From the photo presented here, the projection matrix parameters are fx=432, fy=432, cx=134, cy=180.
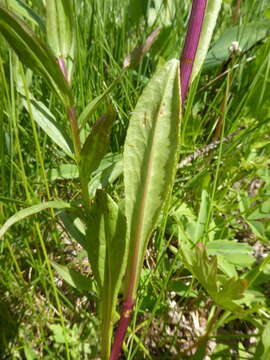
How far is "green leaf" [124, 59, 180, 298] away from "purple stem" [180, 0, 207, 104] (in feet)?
0.34

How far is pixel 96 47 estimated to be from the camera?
120cm

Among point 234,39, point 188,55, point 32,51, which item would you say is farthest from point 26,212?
point 234,39

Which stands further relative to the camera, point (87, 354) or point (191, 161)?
point (191, 161)

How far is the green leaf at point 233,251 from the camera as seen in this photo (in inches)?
35.4

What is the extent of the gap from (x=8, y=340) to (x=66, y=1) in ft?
2.29

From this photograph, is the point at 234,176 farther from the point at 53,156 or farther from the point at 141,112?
the point at 141,112

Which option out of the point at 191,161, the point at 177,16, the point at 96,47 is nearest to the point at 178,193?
the point at 191,161

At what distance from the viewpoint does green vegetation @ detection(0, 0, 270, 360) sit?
26.7 inches

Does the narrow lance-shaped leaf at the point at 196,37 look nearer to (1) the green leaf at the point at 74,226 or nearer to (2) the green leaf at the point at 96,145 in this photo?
(2) the green leaf at the point at 96,145

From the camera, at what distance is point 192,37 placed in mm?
681

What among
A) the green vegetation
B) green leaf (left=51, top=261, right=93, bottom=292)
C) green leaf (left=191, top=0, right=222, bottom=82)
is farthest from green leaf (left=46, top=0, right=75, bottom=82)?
green leaf (left=51, top=261, right=93, bottom=292)

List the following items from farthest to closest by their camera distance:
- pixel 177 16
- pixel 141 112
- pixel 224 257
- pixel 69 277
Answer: pixel 177 16 < pixel 224 257 < pixel 69 277 < pixel 141 112

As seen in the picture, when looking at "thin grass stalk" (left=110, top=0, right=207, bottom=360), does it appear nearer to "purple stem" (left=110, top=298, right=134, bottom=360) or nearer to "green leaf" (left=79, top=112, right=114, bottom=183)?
"purple stem" (left=110, top=298, right=134, bottom=360)

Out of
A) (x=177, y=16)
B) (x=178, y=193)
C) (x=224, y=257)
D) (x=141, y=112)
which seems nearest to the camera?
(x=141, y=112)
